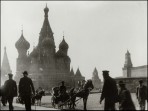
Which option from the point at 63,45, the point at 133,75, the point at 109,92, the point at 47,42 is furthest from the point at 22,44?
the point at 109,92

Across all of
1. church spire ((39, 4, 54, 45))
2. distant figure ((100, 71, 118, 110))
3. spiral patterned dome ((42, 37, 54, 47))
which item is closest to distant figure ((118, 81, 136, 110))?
distant figure ((100, 71, 118, 110))

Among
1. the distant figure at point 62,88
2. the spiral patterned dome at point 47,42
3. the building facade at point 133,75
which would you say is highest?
the spiral patterned dome at point 47,42

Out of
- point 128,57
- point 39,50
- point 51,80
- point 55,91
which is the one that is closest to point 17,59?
point 39,50

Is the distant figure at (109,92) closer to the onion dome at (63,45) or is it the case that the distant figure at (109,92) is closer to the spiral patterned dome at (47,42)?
the spiral patterned dome at (47,42)

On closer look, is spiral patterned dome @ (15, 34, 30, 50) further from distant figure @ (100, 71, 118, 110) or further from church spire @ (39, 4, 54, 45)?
distant figure @ (100, 71, 118, 110)

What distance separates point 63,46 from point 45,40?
857 cm

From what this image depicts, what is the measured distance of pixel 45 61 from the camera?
90312 mm

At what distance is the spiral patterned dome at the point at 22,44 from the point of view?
94312 mm

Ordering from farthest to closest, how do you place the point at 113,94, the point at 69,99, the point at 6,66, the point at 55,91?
the point at 6,66 → the point at 55,91 → the point at 69,99 → the point at 113,94

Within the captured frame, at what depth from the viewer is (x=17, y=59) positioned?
310ft

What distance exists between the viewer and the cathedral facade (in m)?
87.6

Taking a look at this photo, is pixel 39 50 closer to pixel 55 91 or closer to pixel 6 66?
pixel 6 66

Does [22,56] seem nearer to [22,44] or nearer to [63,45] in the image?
[22,44]

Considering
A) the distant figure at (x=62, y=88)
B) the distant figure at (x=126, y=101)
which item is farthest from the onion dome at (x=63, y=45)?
the distant figure at (x=126, y=101)
